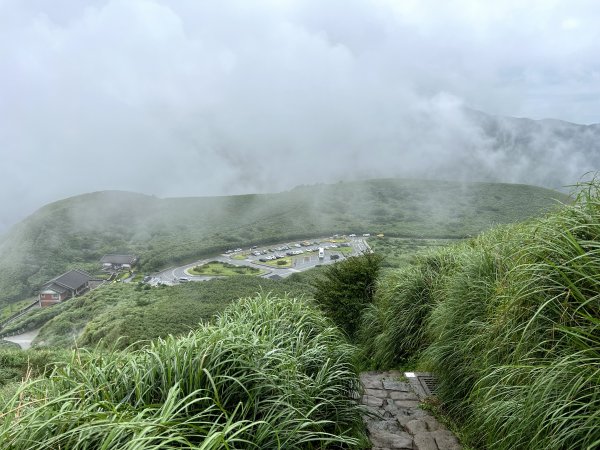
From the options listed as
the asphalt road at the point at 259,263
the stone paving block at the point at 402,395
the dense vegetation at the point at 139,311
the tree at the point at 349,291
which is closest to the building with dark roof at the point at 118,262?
the asphalt road at the point at 259,263

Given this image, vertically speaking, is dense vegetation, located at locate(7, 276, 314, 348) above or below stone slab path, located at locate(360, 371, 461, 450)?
below

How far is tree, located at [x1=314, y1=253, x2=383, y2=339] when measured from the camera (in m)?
8.77

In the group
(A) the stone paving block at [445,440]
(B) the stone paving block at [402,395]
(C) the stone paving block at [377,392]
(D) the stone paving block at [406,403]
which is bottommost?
(B) the stone paving block at [402,395]

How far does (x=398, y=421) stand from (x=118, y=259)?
61.6 meters

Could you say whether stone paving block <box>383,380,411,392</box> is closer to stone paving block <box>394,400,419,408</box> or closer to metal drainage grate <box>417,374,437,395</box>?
metal drainage grate <box>417,374,437,395</box>

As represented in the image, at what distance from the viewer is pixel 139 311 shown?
20656mm

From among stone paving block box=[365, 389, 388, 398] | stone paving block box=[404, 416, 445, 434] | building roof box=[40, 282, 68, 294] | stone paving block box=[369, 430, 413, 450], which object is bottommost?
building roof box=[40, 282, 68, 294]

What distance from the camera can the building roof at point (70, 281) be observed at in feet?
152

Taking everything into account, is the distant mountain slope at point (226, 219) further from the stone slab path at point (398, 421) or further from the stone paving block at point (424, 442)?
the stone paving block at point (424, 442)

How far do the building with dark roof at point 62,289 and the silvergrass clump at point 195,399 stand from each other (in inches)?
1893

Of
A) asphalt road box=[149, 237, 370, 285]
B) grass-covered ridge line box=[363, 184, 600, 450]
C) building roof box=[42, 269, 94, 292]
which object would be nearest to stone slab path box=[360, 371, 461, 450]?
grass-covered ridge line box=[363, 184, 600, 450]

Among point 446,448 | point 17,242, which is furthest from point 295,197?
point 446,448

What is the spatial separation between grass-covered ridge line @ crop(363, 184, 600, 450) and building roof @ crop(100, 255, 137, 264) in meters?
58.2

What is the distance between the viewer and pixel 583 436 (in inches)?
79.5
